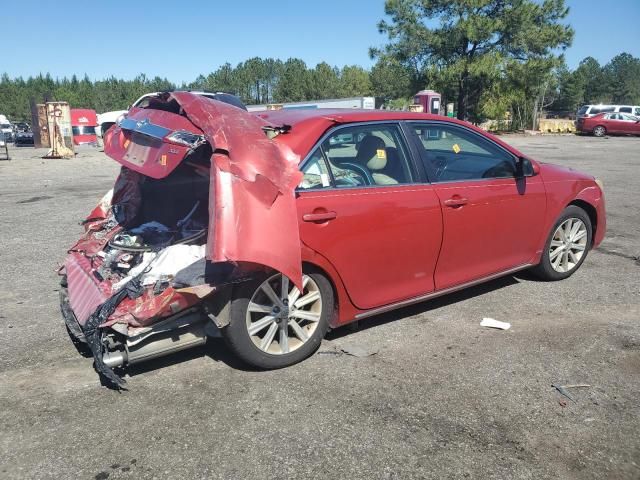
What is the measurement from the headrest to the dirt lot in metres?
1.29

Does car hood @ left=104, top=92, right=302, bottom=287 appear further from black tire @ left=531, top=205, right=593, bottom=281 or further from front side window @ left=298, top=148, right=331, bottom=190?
black tire @ left=531, top=205, right=593, bottom=281

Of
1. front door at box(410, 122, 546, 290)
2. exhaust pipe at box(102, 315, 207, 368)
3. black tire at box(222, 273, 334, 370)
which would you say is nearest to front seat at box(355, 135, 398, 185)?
front door at box(410, 122, 546, 290)

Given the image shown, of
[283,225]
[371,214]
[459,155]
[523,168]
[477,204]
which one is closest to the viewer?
[283,225]

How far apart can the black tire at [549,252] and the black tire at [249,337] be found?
2.48 meters

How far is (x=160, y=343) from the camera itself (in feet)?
10.7

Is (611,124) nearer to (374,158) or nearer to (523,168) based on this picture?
(523,168)

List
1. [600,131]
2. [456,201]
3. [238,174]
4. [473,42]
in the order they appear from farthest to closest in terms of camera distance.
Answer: [473,42], [600,131], [456,201], [238,174]

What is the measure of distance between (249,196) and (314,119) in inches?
40.7

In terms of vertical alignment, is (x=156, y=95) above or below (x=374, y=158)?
above

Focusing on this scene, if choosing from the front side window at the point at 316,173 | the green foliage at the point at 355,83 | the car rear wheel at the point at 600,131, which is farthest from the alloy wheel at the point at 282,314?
the green foliage at the point at 355,83

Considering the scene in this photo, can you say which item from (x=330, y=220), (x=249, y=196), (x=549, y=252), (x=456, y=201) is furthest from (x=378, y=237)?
(x=549, y=252)

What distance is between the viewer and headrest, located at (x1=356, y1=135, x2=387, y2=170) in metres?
3.95

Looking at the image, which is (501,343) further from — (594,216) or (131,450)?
(131,450)

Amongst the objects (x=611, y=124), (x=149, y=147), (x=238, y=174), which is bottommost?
(x=238, y=174)
